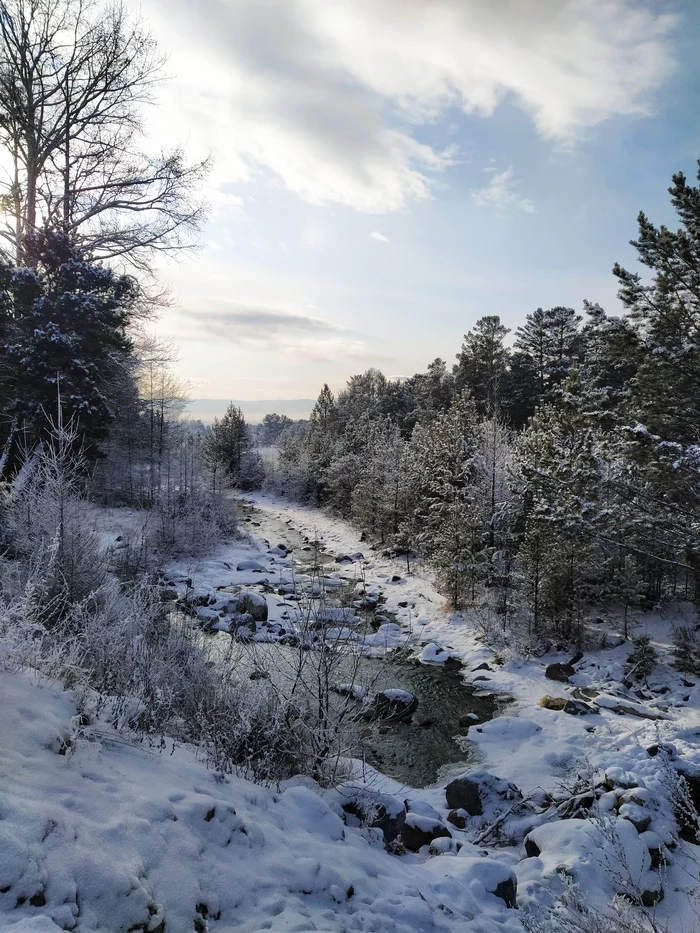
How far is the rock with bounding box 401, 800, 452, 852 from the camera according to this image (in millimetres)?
5891

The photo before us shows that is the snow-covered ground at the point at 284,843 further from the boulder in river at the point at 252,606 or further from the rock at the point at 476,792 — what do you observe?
the boulder in river at the point at 252,606

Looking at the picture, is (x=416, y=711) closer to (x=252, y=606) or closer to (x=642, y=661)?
(x=642, y=661)

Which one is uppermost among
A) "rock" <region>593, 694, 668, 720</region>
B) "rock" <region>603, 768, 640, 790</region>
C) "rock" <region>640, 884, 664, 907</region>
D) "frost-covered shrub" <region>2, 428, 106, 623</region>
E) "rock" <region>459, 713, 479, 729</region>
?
"frost-covered shrub" <region>2, 428, 106, 623</region>

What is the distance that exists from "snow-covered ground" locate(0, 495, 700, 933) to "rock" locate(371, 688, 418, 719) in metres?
2.07

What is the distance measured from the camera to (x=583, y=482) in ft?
33.0

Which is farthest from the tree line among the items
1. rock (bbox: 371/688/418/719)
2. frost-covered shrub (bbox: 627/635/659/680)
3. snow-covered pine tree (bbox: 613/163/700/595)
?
rock (bbox: 371/688/418/719)

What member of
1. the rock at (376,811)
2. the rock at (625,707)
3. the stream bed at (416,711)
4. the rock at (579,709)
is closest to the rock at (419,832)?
the rock at (376,811)

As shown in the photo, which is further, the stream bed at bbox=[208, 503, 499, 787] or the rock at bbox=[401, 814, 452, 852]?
the stream bed at bbox=[208, 503, 499, 787]

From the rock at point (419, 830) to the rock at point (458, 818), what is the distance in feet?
2.15

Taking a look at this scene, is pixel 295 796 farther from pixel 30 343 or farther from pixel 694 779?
pixel 30 343

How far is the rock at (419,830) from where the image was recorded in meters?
5.89

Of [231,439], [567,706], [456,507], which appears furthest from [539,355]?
[567,706]

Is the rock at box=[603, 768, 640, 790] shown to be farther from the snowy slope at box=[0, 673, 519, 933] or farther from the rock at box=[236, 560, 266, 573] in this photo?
the rock at box=[236, 560, 266, 573]

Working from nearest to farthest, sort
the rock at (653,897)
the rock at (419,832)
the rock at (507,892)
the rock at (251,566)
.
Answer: the rock at (507,892), the rock at (653,897), the rock at (419,832), the rock at (251,566)
